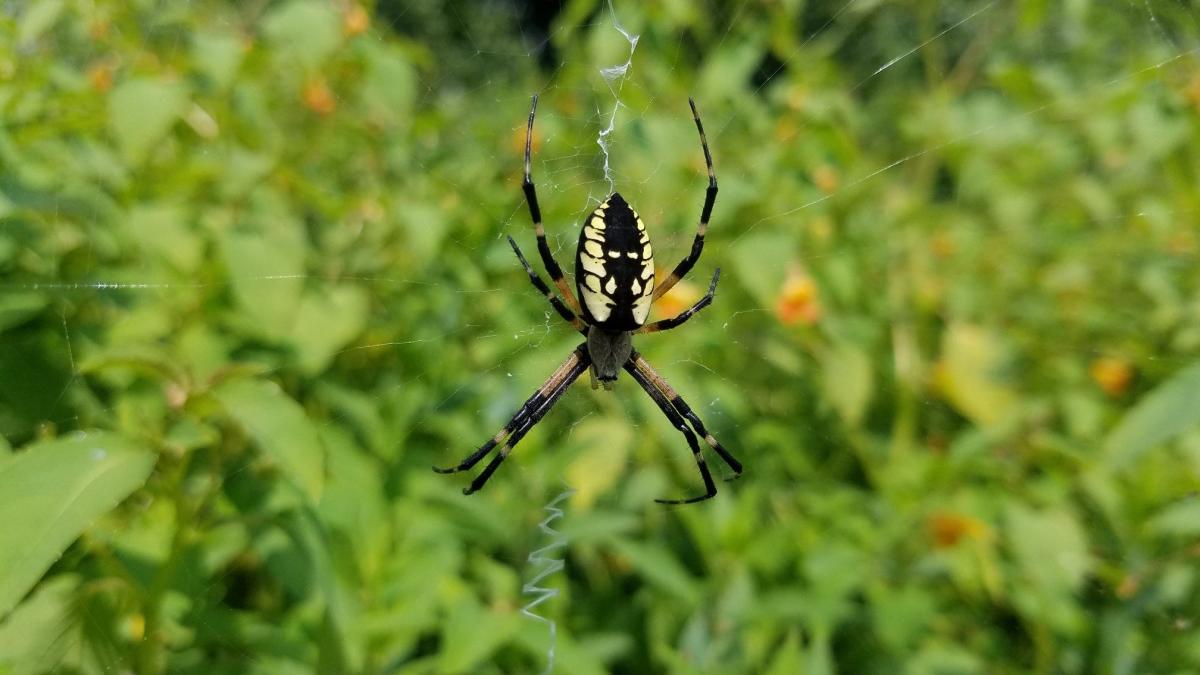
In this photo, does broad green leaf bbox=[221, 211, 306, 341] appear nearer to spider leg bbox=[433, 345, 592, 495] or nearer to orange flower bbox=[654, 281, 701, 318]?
spider leg bbox=[433, 345, 592, 495]

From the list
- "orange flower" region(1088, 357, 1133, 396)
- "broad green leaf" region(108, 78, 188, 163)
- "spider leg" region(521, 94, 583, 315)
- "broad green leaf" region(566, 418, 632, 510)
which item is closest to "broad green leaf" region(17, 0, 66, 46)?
"broad green leaf" region(108, 78, 188, 163)

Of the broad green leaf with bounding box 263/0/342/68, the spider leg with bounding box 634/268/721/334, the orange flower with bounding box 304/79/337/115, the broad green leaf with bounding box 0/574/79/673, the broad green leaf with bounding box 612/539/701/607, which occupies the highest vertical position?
the orange flower with bounding box 304/79/337/115

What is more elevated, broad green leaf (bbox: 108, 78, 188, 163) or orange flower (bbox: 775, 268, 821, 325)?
orange flower (bbox: 775, 268, 821, 325)

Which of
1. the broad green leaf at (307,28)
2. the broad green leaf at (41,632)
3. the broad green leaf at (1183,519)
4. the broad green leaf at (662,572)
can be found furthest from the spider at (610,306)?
the broad green leaf at (1183,519)

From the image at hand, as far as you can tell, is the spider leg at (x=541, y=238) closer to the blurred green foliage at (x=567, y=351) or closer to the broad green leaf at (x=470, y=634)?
the blurred green foliage at (x=567, y=351)

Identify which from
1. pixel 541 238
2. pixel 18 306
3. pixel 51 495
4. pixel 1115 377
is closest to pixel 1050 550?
pixel 1115 377

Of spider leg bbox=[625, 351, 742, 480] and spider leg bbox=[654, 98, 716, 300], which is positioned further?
spider leg bbox=[625, 351, 742, 480]

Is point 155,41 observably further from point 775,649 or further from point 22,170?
point 775,649

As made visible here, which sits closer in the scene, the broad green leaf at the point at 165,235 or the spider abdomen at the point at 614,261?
the broad green leaf at the point at 165,235
